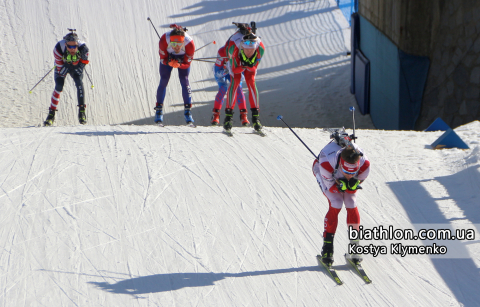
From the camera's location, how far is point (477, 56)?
10.1 m

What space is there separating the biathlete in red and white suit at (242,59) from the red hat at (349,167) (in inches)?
149

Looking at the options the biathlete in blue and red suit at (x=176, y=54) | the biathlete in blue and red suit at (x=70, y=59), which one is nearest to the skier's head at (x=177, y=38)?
the biathlete in blue and red suit at (x=176, y=54)

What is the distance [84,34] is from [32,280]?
1356 centimetres

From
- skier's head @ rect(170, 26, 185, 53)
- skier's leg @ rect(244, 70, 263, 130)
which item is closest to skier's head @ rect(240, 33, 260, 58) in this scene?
skier's leg @ rect(244, 70, 263, 130)

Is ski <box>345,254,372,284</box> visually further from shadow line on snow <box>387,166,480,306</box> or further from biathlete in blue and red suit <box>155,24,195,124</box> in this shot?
biathlete in blue and red suit <box>155,24,195,124</box>

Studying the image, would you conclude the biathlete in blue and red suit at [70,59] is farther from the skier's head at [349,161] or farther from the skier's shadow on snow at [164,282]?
the skier's head at [349,161]

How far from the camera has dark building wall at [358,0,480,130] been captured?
33.8 feet

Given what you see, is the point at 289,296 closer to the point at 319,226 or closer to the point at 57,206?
the point at 319,226

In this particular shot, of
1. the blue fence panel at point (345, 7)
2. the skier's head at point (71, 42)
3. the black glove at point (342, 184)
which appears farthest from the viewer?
the blue fence panel at point (345, 7)

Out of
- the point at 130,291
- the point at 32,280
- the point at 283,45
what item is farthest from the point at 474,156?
the point at 283,45

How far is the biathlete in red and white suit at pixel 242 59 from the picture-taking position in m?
7.83

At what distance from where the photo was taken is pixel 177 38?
8711 millimetres

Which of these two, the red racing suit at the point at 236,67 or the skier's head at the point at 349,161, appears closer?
the skier's head at the point at 349,161

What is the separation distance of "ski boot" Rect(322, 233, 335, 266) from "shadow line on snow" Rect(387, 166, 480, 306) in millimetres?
1202
